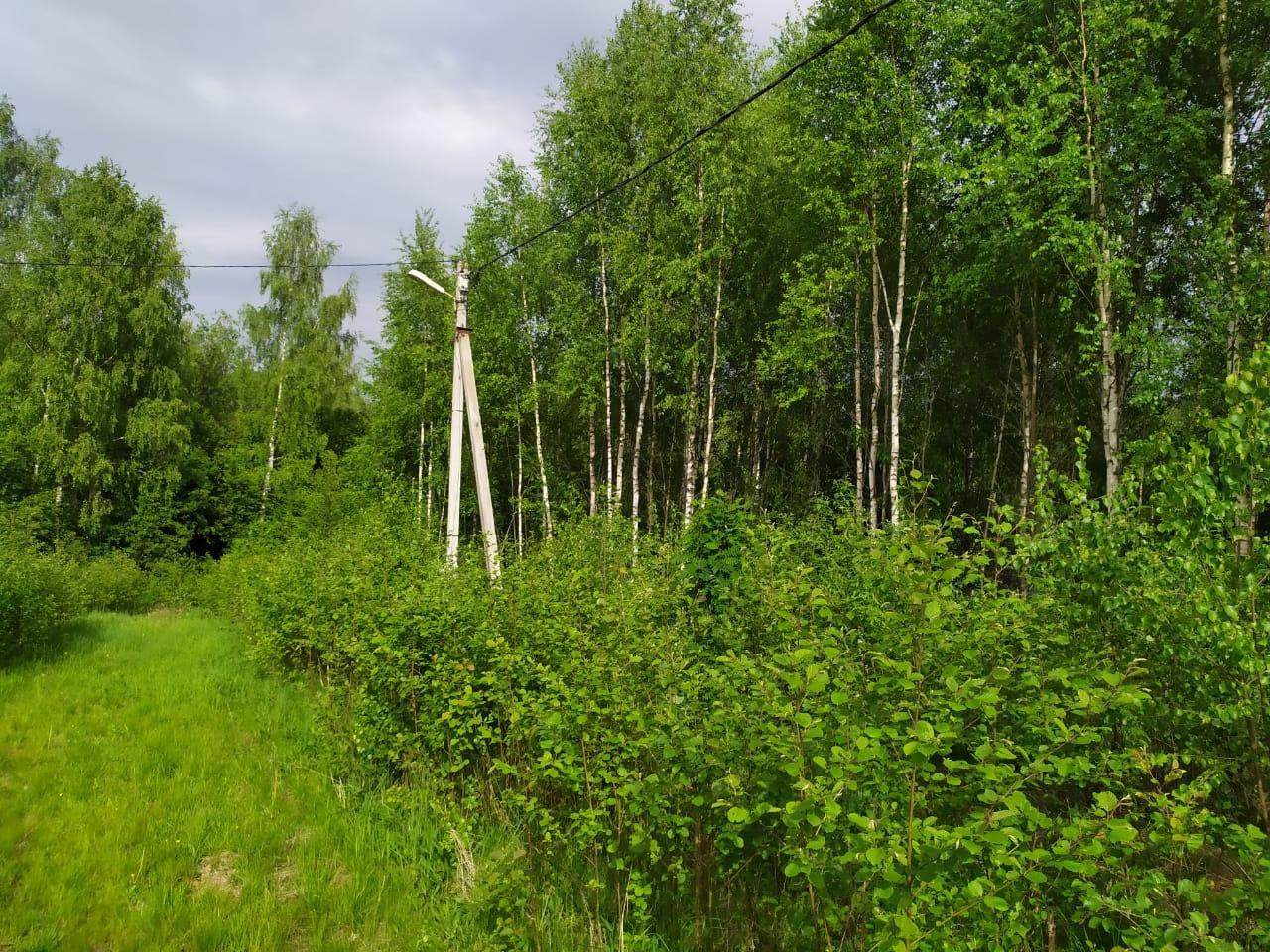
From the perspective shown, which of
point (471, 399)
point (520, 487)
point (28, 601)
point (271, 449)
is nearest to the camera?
point (471, 399)

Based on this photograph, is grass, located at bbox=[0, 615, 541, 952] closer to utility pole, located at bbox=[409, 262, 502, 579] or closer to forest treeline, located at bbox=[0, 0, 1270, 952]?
forest treeline, located at bbox=[0, 0, 1270, 952]

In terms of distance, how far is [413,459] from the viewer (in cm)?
2347

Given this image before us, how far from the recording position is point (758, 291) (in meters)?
19.4

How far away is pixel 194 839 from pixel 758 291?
18407mm

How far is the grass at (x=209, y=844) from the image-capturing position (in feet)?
10.9

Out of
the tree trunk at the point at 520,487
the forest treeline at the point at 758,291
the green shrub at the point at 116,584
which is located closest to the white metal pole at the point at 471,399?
the forest treeline at the point at 758,291

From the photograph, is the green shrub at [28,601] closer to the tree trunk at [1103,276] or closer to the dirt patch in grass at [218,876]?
the dirt patch in grass at [218,876]

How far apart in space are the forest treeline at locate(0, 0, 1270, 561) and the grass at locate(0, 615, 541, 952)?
564 cm

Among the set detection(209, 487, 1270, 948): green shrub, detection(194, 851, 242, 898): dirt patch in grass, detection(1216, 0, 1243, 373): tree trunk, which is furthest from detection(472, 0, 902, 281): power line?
detection(194, 851, 242, 898): dirt patch in grass

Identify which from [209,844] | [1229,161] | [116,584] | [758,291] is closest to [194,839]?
[209,844]

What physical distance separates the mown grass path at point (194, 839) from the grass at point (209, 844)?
0.04 feet

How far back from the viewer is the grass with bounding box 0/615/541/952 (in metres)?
3.33

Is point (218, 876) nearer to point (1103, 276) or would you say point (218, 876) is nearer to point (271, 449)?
point (1103, 276)

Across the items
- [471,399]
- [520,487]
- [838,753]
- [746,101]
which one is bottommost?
[838,753]
